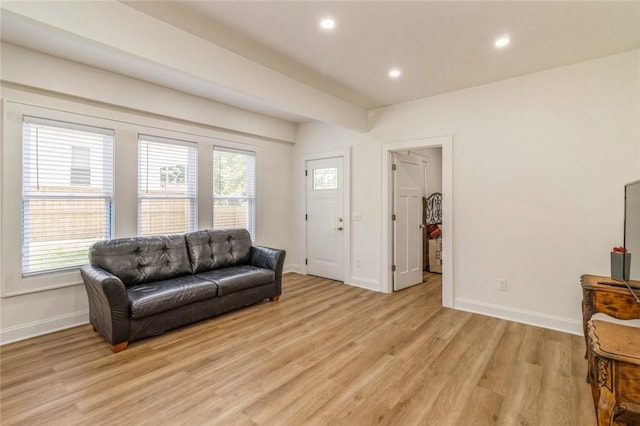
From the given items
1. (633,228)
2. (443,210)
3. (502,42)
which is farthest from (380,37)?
(633,228)

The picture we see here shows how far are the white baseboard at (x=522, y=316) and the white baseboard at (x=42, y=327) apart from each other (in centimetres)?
421

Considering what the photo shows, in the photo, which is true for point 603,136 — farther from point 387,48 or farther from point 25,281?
point 25,281

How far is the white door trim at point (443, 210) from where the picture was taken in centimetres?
374

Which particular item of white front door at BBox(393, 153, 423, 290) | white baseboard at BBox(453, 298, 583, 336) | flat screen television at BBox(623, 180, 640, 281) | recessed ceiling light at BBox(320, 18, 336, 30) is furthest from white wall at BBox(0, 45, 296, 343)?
flat screen television at BBox(623, 180, 640, 281)

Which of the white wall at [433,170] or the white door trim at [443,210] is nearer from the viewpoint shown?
the white door trim at [443,210]

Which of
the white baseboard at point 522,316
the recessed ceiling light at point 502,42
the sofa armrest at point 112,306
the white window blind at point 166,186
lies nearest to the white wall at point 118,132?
the white window blind at point 166,186

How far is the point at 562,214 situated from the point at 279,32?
319 centimetres

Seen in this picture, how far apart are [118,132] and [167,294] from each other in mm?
1960

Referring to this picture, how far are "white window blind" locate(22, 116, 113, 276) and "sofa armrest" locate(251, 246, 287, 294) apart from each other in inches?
68.7

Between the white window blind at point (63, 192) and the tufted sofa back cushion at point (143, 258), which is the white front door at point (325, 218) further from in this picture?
the white window blind at point (63, 192)

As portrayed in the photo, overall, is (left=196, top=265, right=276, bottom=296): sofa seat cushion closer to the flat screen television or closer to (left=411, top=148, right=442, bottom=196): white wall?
the flat screen television

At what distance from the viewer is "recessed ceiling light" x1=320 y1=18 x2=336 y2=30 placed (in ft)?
7.48

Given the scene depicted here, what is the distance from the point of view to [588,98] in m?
2.91

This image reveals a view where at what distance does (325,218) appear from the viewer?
5117mm
